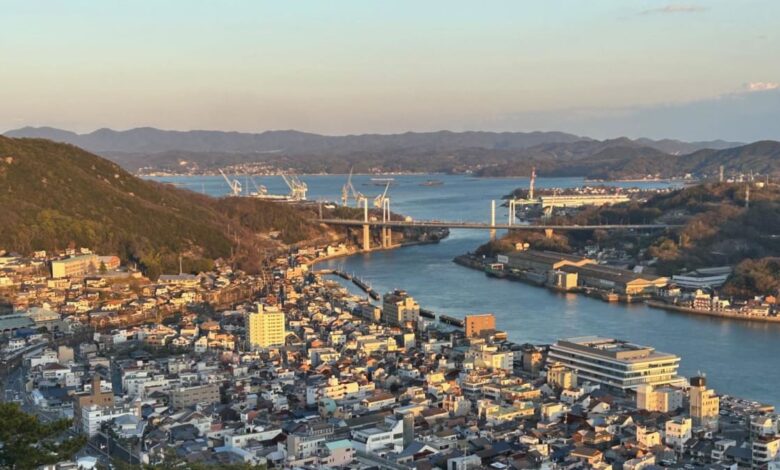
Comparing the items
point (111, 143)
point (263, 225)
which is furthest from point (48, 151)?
point (111, 143)

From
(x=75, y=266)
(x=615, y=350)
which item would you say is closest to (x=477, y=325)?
(x=615, y=350)

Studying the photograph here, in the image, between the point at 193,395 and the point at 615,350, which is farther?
the point at 615,350

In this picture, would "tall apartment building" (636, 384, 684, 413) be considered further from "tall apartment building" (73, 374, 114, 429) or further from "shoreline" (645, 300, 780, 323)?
"shoreline" (645, 300, 780, 323)

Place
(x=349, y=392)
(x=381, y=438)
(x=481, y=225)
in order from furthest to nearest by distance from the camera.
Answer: (x=481, y=225), (x=349, y=392), (x=381, y=438)

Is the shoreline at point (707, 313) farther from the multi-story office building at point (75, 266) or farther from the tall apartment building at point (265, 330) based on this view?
the multi-story office building at point (75, 266)

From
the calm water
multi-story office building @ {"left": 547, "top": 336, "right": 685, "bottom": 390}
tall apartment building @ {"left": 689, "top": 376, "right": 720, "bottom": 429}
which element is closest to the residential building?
multi-story office building @ {"left": 547, "top": 336, "right": 685, "bottom": 390}

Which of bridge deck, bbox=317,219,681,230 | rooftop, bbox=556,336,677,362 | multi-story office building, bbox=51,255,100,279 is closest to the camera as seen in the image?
rooftop, bbox=556,336,677,362

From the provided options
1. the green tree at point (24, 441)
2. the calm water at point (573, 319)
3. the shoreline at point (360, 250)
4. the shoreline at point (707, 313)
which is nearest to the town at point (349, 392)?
the calm water at point (573, 319)

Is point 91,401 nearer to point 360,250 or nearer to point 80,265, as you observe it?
point 80,265
